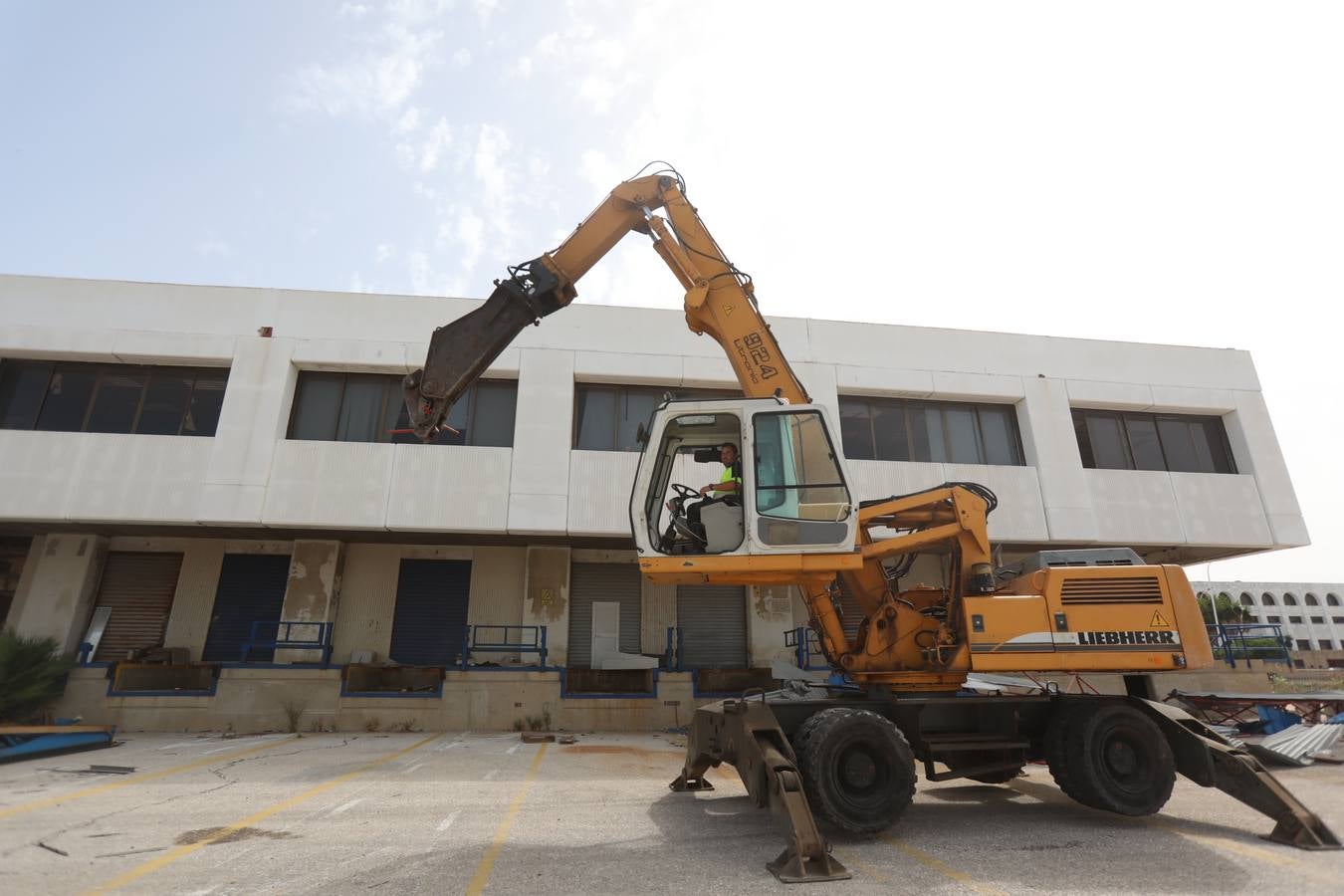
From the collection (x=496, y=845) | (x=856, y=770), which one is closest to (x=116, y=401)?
(x=496, y=845)

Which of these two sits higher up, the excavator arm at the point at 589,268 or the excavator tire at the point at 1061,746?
the excavator arm at the point at 589,268

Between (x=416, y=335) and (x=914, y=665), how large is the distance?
1351cm

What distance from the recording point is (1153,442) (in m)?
17.6

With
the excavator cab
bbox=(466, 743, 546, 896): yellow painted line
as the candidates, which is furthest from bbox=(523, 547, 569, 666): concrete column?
the excavator cab

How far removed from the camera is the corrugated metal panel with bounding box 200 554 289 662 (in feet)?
51.5

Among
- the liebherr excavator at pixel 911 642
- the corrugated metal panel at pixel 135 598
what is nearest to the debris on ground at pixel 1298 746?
the liebherr excavator at pixel 911 642

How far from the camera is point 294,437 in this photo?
1534cm

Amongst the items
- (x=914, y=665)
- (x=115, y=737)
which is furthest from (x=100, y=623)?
(x=914, y=665)

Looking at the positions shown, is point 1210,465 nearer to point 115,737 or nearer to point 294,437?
point 294,437

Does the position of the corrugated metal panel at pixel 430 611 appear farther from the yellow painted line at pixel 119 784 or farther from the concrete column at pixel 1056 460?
the concrete column at pixel 1056 460

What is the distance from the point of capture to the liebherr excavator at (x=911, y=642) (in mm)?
5590

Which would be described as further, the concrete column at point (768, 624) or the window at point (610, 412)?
the concrete column at point (768, 624)

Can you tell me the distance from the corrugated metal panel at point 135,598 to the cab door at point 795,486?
16762 millimetres

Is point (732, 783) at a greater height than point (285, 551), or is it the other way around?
point (285, 551)
